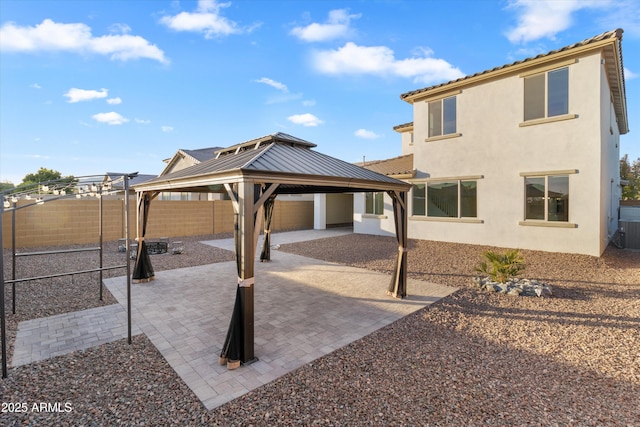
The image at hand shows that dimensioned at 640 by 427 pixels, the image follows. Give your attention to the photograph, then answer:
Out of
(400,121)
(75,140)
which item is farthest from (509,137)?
(75,140)

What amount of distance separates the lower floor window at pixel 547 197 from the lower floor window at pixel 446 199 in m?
1.75

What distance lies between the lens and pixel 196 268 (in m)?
8.72

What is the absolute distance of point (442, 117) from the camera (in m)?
12.3

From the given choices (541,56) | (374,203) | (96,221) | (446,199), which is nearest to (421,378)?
(446,199)

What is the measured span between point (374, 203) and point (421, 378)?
12.4 m

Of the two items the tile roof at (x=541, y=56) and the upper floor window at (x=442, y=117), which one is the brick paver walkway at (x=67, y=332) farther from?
the tile roof at (x=541, y=56)

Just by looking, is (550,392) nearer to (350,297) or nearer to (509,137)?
(350,297)

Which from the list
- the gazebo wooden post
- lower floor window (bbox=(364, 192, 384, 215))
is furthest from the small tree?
the gazebo wooden post

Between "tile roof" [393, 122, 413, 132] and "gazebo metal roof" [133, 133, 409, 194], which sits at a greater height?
"tile roof" [393, 122, 413, 132]

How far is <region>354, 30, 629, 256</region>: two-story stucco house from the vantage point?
891cm

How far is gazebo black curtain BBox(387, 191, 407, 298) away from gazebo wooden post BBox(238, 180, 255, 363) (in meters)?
3.41

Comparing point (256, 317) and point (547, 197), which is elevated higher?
point (547, 197)

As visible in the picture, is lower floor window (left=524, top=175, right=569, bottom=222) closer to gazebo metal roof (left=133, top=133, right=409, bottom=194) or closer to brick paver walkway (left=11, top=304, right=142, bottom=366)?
gazebo metal roof (left=133, top=133, right=409, bottom=194)

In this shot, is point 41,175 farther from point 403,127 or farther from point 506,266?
point 506,266
